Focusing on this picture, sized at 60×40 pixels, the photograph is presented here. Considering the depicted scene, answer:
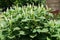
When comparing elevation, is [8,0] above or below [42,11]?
below

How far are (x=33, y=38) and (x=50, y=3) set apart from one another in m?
8.76

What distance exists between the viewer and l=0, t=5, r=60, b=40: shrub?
4824 millimetres

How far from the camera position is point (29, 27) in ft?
15.8

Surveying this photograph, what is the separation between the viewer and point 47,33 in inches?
193

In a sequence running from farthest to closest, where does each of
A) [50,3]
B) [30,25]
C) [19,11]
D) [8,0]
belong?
1. [8,0]
2. [50,3]
3. [19,11]
4. [30,25]

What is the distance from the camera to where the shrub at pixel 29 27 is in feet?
15.8

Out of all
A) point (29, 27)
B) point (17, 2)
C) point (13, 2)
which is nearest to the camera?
point (29, 27)

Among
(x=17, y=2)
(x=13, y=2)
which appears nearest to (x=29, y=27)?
(x=17, y=2)

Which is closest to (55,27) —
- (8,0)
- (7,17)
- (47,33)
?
(47,33)

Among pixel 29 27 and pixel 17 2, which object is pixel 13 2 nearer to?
pixel 17 2

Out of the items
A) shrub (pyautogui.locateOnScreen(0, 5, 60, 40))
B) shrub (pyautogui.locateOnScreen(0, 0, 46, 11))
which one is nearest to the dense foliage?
shrub (pyautogui.locateOnScreen(0, 0, 46, 11))

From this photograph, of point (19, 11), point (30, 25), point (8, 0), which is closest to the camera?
point (30, 25)

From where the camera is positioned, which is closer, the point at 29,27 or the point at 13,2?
the point at 29,27

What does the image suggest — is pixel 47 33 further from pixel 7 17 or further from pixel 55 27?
pixel 7 17
